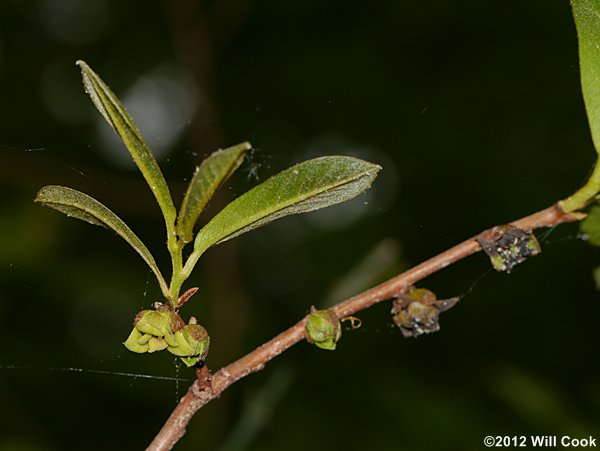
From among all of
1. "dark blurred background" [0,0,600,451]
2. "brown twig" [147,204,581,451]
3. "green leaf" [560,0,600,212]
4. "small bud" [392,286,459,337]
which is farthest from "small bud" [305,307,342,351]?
"dark blurred background" [0,0,600,451]

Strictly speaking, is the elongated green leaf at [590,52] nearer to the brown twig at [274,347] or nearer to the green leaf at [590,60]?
the green leaf at [590,60]

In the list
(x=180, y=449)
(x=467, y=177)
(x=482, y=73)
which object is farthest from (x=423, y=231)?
(x=180, y=449)

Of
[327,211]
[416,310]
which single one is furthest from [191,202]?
[327,211]

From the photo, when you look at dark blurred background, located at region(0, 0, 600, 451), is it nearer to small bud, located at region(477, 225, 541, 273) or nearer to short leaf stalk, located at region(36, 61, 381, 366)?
small bud, located at region(477, 225, 541, 273)

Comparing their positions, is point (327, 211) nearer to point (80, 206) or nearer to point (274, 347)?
point (274, 347)

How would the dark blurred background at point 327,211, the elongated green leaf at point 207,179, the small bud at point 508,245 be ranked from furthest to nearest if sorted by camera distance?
the dark blurred background at point 327,211 < the small bud at point 508,245 < the elongated green leaf at point 207,179

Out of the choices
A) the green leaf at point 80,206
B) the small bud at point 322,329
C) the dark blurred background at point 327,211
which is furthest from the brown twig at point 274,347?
the dark blurred background at point 327,211
